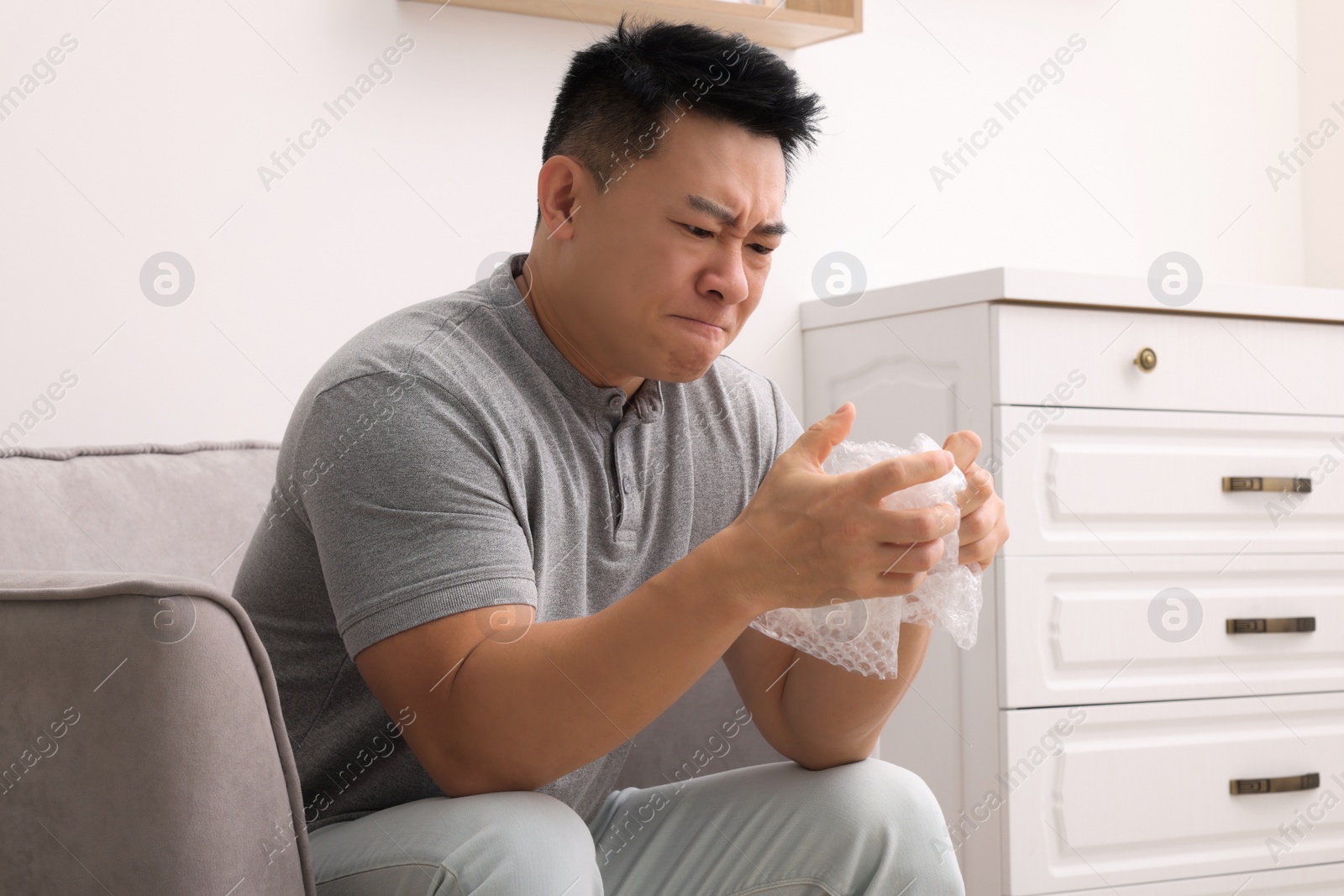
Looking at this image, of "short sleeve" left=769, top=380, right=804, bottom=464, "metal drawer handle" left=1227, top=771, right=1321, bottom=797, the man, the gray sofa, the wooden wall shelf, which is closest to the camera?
the gray sofa

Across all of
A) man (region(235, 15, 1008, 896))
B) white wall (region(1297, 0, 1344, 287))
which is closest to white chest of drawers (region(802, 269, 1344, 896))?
man (region(235, 15, 1008, 896))

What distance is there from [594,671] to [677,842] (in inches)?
11.2

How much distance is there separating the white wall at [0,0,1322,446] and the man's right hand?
94cm

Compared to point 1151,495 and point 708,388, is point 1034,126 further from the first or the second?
point 708,388

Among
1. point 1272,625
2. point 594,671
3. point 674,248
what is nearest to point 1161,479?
point 1272,625

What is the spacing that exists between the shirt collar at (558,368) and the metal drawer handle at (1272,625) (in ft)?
3.10

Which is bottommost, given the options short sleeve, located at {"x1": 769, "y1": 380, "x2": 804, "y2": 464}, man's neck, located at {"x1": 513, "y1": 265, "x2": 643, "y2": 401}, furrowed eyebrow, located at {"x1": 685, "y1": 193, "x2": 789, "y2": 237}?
short sleeve, located at {"x1": 769, "y1": 380, "x2": 804, "y2": 464}

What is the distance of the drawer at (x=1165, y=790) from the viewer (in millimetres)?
1420

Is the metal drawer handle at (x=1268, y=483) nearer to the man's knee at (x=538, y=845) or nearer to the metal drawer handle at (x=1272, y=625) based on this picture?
the metal drawer handle at (x=1272, y=625)

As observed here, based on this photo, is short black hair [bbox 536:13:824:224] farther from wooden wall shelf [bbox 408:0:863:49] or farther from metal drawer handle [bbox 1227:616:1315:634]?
metal drawer handle [bbox 1227:616:1315:634]

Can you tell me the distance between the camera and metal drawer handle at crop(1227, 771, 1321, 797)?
1512 mm

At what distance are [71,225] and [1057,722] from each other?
1.31 metres

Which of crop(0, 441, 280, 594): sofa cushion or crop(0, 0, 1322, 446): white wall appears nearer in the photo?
crop(0, 441, 280, 594): sofa cushion

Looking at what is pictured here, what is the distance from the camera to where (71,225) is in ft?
4.53
